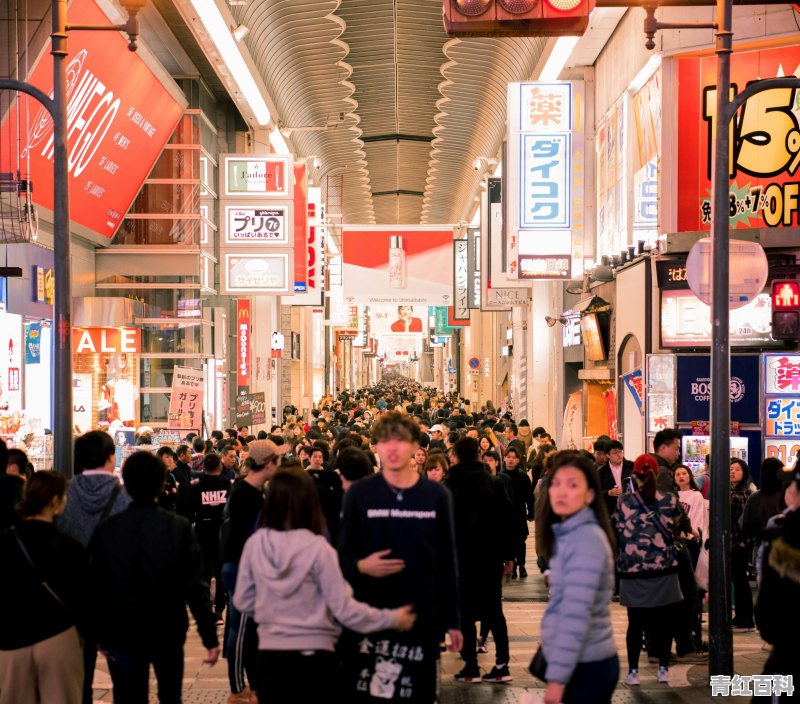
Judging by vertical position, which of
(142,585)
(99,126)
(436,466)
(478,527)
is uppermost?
(99,126)

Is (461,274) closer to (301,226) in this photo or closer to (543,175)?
(301,226)

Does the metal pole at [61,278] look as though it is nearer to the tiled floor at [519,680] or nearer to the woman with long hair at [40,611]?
the tiled floor at [519,680]

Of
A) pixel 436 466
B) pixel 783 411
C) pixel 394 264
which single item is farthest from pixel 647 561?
pixel 394 264

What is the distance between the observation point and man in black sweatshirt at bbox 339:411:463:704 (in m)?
4.71

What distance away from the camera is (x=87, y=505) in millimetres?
5457

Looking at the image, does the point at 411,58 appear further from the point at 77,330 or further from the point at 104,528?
the point at 104,528

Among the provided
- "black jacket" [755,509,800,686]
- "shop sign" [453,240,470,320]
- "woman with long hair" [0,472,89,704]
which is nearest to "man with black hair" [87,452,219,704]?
"woman with long hair" [0,472,89,704]

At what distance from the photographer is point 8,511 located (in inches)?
234

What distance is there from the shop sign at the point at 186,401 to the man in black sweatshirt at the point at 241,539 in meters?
8.49

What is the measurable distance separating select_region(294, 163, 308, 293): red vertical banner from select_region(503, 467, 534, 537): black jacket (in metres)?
16.0

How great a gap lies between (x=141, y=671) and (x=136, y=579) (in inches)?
16.7

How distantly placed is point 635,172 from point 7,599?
14.9m

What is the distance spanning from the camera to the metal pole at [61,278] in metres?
7.95

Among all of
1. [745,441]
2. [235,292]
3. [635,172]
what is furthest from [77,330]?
[745,441]
